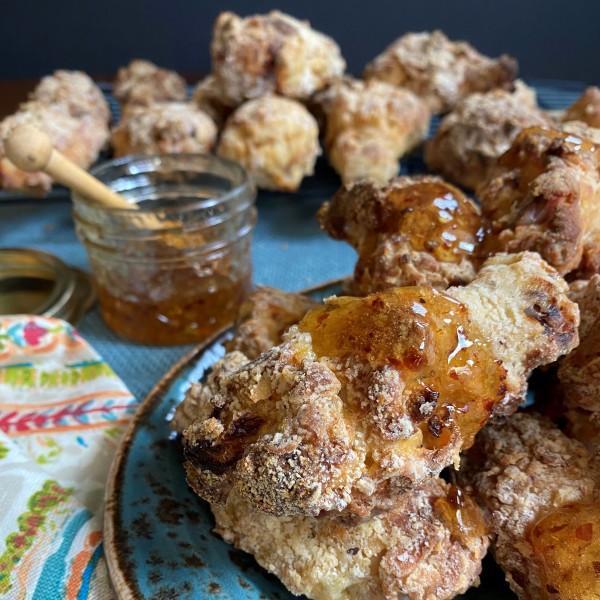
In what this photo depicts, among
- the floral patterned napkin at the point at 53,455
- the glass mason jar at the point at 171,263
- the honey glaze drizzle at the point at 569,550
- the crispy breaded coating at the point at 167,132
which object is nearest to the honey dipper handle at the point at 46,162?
the glass mason jar at the point at 171,263

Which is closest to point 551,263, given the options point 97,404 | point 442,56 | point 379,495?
point 379,495

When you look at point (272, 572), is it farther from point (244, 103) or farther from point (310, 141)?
point (244, 103)

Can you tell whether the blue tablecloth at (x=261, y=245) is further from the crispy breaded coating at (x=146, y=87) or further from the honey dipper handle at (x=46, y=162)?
the crispy breaded coating at (x=146, y=87)

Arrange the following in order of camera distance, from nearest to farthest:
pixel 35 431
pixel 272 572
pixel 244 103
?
pixel 272 572 → pixel 35 431 → pixel 244 103

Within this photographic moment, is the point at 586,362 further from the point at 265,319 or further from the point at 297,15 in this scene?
the point at 297,15

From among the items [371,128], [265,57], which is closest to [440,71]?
[371,128]

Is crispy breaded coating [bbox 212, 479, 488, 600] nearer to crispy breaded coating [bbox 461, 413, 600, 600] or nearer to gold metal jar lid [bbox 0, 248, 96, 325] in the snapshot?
crispy breaded coating [bbox 461, 413, 600, 600]

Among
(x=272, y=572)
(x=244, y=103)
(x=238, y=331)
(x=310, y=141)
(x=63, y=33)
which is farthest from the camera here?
(x=63, y=33)
